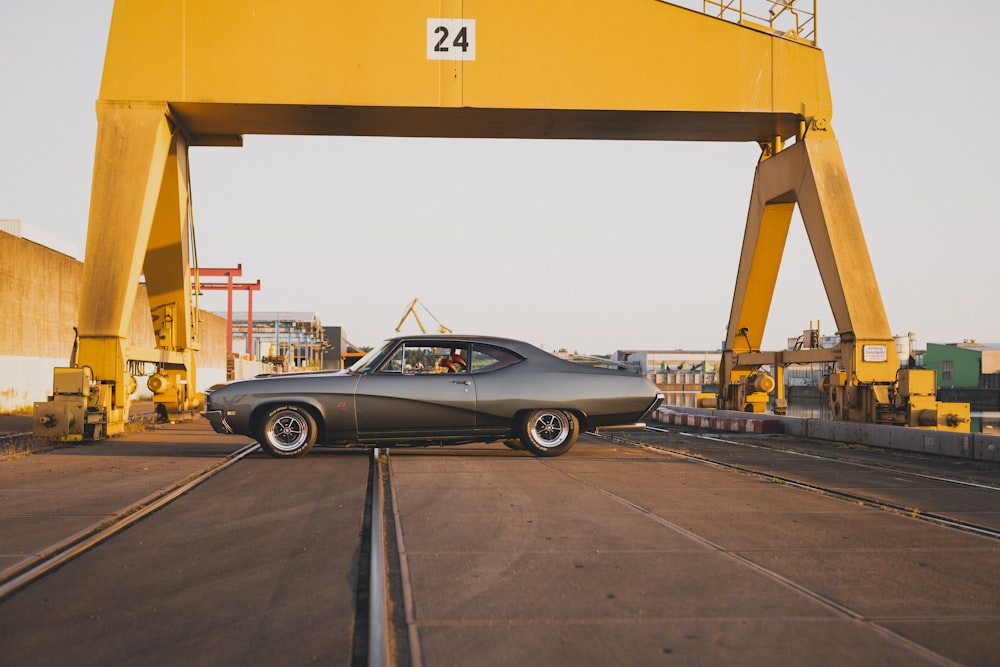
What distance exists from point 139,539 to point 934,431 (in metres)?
10.7

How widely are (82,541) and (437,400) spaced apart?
542 cm

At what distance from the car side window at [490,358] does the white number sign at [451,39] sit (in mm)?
6304

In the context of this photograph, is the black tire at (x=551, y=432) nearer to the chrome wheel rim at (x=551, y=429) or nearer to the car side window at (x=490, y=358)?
the chrome wheel rim at (x=551, y=429)

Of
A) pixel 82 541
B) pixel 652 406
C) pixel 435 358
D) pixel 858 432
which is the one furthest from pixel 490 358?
pixel 858 432

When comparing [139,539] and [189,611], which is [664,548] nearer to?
[189,611]

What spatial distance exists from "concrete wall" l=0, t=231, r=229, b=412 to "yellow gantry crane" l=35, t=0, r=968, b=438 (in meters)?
8.18

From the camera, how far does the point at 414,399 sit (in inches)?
406

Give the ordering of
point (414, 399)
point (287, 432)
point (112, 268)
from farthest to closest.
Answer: point (112, 268), point (287, 432), point (414, 399)

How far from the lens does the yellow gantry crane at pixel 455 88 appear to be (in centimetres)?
1434

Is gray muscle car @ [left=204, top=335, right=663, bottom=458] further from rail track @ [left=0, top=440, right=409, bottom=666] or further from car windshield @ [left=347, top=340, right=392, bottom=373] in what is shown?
rail track @ [left=0, top=440, right=409, bottom=666]

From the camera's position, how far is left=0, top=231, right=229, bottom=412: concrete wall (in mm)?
21203

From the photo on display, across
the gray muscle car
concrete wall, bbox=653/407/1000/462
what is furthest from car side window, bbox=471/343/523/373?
concrete wall, bbox=653/407/1000/462

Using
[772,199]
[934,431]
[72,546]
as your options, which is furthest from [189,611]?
[772,199]

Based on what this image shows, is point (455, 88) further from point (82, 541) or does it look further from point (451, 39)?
point (82, 541)
